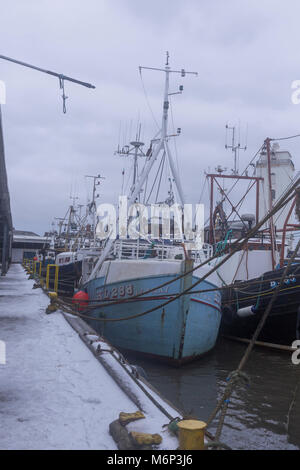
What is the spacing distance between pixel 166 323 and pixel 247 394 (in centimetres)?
228

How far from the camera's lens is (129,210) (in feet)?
39.4

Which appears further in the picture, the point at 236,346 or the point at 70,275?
the point at 70,275

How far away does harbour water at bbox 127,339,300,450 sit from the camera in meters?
5.74

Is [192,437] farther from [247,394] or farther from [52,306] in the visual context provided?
[52,306]

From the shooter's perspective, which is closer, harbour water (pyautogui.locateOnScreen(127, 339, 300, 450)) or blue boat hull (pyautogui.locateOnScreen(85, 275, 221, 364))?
harbour water (pyautogui.locateOnScreen(127, 339, 300, 450))

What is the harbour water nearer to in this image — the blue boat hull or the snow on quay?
the blue boat hull

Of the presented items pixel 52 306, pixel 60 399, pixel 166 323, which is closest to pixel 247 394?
pixel 166 323

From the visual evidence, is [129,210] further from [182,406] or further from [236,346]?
[182,406]

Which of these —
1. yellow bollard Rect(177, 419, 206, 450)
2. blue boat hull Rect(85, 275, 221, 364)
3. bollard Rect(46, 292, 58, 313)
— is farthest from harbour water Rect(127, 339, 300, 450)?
bollard Rect(46, 292, 58, 313)

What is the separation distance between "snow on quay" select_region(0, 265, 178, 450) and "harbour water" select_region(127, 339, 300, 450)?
2.72 ft

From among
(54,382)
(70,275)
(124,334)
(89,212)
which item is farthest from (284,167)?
(54,382)

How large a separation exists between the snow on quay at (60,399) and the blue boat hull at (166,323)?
2.05m

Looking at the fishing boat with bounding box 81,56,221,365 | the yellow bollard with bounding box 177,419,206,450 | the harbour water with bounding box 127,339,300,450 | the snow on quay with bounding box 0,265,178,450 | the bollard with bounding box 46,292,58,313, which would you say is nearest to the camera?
the yellow bollard with bounding box 177,419,206,450
